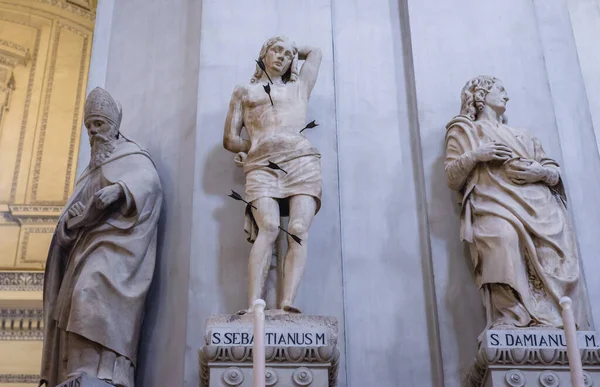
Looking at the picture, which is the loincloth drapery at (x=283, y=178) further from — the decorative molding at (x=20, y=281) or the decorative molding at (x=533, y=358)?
the decorative molding at (x=20, y=281)

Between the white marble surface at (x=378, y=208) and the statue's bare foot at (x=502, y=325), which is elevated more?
the white marble surface at (x=378, y=208)

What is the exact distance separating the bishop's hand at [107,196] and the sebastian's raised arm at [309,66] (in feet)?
4.90

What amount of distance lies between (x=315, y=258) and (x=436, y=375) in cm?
118

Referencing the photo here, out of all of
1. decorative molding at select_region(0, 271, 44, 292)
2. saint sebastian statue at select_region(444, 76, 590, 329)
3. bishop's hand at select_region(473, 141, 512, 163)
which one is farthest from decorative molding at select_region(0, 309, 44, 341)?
bishop's hand at select_region(473, 141, 512, 163)

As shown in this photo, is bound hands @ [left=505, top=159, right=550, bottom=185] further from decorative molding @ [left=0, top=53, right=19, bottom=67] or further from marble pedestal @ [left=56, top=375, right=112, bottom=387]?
decorative molding @ [left=0, top=53, right=19, bottom=67]

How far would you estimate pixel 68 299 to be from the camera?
21.3 feet

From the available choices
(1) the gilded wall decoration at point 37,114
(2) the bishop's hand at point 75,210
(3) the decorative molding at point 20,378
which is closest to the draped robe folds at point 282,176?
(2) the bishop's hand at point 75,210

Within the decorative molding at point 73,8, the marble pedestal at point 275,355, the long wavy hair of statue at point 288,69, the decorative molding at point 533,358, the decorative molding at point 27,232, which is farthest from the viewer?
the decorative molding at point 73,8

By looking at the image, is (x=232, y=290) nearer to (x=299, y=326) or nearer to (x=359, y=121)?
(x=299, y=326)

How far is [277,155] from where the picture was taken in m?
6.66

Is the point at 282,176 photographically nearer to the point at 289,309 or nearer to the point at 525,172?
the point at 289,309

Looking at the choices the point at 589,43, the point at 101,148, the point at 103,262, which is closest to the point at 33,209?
the point at 101,148

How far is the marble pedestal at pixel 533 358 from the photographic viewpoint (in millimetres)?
5789

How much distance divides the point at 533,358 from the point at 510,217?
101cm
